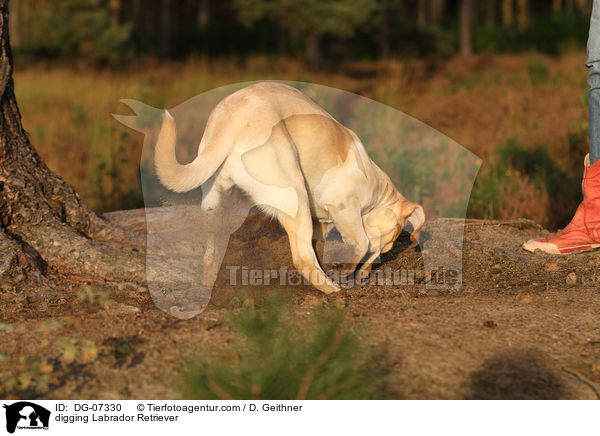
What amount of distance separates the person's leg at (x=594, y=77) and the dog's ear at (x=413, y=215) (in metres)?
1.28

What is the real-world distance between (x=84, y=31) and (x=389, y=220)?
1689 cm

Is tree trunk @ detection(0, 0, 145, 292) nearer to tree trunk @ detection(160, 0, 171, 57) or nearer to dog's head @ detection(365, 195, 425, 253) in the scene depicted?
dog's head @ detection(365, 195, 425, 253)

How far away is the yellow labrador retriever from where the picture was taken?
322cm

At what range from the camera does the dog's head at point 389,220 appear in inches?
155

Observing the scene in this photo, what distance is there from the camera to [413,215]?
13.2 ft

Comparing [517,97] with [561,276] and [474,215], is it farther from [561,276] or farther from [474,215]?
[561,276]

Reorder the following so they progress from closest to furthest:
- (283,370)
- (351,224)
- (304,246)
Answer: (283,370) < (304,246) < (351,224)

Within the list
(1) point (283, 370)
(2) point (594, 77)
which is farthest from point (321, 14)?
(1) point (283, 370)

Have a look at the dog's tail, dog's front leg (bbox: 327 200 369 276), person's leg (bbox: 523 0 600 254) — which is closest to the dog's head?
dog's front leg (bbox: 327 200 369 276)
